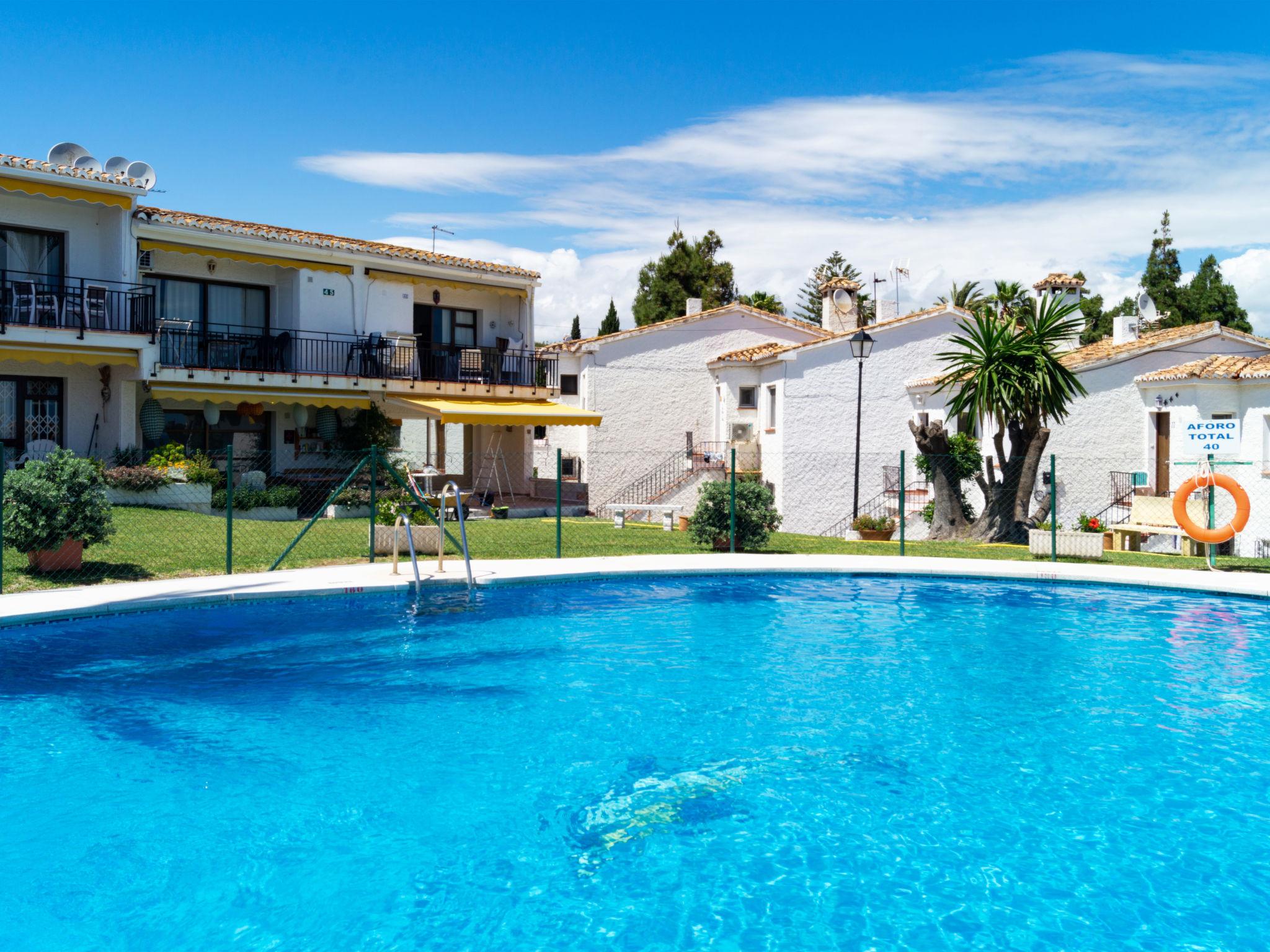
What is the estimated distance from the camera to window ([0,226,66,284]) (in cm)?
2526

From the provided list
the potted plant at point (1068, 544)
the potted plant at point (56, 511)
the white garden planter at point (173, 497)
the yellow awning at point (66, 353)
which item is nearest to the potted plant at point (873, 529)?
the potted plant at point (1068, 544)

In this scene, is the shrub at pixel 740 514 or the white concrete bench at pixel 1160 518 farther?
the white concrete bench at pixel 1160 518

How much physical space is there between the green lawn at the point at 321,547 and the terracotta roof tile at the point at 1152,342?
9.25 metres

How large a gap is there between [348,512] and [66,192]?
10.6m

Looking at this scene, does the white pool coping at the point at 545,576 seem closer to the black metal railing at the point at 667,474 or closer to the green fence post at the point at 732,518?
the green fence post at the point at 732,518

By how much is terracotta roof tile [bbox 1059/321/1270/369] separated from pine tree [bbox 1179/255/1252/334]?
30258mm

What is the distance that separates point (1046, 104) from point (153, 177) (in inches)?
933

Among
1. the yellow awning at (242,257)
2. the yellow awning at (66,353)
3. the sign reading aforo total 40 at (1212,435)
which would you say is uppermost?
the yellow awning at (242,257)

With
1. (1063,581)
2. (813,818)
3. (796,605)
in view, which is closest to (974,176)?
(1063,581)

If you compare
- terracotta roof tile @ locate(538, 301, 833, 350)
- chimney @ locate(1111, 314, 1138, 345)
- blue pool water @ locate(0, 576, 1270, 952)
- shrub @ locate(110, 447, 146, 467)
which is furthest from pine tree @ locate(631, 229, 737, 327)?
blue pool water @ locate(0, 576, 1270, 952)

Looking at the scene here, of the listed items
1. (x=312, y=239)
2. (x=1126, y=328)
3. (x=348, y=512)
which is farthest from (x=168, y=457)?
(x=1126, y=328)

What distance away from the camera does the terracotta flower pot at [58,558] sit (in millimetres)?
15352

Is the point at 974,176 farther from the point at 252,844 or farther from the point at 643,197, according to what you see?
the point at 252,844

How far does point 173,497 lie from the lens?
78.1 ft
